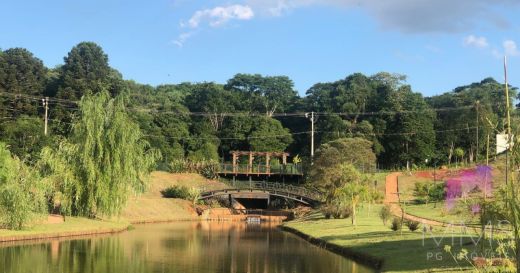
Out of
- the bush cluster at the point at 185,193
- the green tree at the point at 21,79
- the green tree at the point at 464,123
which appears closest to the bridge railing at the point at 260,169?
the bush cluster at the point at 185,193

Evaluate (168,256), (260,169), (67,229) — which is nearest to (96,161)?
(67,229)

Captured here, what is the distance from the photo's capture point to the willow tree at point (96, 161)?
3191 cm

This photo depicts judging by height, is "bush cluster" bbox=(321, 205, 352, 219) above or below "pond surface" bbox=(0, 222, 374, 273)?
above

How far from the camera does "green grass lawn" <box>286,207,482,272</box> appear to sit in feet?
54.1

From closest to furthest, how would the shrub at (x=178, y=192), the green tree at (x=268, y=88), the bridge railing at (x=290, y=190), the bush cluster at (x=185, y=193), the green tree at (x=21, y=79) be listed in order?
the bridge railing at (x=290, y=190) < the bush cluster at (x=185, y=193) < the shrub at (x=178, y=192) < the green tree at (x=21, y=79) < the green tree at (x=268, y=88)

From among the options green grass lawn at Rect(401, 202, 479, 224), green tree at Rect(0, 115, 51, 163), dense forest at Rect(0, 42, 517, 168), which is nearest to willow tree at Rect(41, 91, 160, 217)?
green grass lawn at Rect(401, 202, 479, 224)

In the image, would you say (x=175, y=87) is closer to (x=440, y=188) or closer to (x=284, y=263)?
(x=440, y=188)

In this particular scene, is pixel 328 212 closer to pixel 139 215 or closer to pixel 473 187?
pixel 473 187

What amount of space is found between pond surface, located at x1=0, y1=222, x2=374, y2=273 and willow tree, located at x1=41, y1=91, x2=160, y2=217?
10.8 feet

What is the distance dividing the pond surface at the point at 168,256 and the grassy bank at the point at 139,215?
1221 millimetres

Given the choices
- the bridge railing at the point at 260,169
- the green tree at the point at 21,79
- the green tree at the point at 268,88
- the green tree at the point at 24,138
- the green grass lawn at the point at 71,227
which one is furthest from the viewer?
the green tree at the point at 268,88

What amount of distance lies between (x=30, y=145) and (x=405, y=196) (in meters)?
36.6

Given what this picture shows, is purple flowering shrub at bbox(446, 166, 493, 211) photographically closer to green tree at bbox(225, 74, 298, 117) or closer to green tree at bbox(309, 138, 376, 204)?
green tree at bbox(309, 138, 376, 204)

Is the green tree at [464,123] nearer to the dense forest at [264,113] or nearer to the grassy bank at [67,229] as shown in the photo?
the dense forest at [264,113]
